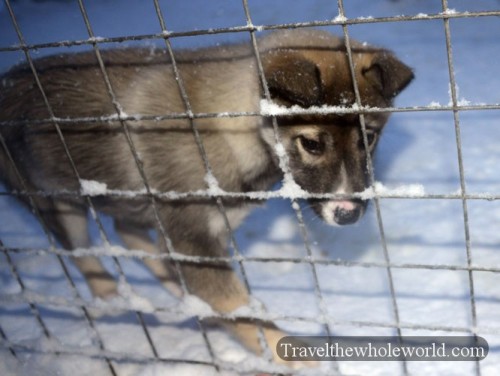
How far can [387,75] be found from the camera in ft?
6.46

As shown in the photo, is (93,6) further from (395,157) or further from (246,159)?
(246,159)

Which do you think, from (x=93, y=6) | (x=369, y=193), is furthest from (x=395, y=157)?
(x=93, y=6)

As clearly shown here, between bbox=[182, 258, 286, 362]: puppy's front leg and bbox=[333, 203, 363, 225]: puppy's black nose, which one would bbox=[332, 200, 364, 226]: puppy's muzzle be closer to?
bbox=[333, 203, 363, 225]: puppy's black nose

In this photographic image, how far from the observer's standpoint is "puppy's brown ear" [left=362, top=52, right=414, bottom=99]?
1.97 meters

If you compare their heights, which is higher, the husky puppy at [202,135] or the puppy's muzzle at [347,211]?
the husky puppy at [202,135]

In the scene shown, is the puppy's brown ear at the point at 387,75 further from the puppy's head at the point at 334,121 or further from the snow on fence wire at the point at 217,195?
the snow on fence wire at the point at 217,195

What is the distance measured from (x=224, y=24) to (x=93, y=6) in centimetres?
225

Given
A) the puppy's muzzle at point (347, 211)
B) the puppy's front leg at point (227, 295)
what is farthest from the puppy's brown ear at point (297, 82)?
the puppy's front leg at point (227, 295)

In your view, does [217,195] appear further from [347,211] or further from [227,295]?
[227,295]

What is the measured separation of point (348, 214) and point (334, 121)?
332 mm

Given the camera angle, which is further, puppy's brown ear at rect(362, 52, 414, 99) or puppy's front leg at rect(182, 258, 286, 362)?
puppy's front leg at rect(182, 258, 286, 362)

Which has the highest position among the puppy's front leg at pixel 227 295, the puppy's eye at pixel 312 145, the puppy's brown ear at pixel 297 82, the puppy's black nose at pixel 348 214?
the puppy's brown ear at pixel 297 82

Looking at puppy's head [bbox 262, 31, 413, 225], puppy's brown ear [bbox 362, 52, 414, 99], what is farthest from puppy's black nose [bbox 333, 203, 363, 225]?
puppy's brown ear [bbox 362, 52, 414, 99]

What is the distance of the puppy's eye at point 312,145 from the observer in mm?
2029
